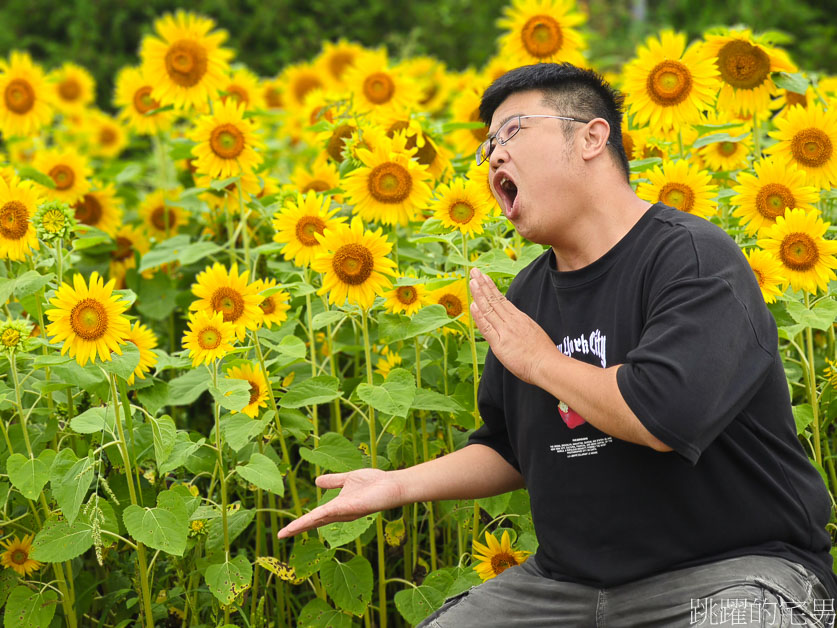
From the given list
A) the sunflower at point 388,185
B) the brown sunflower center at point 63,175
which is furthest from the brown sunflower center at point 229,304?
the brown sunflower center at point 63,175

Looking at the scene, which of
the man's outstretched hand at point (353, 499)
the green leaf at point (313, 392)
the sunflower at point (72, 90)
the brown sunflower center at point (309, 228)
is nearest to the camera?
the man's outstretched hand at point (353, 499)

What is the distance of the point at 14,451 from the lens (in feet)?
9.03

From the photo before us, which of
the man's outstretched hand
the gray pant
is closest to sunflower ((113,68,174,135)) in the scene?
the man's outstretched hand

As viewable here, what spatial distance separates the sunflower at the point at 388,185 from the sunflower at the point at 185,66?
3.43 ft

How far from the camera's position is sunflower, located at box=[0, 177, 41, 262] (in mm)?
2859

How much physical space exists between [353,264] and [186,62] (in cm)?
152

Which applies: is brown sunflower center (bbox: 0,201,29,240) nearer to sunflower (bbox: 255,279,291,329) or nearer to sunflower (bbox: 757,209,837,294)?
sunflower (bbox: 255,279,291,329)

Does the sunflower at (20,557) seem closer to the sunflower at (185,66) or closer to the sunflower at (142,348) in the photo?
the sunflower at (142,348)

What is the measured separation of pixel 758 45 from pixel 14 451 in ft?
8.64

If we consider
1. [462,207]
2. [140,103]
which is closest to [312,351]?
[462,207]

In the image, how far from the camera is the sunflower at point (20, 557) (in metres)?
2.75

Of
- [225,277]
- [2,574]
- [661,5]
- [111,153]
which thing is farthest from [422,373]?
[661,5]

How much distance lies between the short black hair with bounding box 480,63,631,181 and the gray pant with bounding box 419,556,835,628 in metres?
0.93

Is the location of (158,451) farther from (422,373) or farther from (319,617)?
(422,373)
